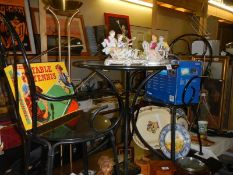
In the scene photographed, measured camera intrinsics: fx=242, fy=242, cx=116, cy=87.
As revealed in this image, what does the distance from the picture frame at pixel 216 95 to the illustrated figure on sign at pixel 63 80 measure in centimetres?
142

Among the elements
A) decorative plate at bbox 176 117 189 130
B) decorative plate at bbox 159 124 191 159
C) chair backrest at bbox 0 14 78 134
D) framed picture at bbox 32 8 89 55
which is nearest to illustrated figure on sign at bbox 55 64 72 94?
chair backrest at bbox 0 14 78 134

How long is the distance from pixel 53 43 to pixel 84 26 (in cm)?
39

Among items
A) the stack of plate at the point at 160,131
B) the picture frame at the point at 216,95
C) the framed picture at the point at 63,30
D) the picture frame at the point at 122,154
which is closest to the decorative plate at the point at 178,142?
the stack of plate at the point at 160,131

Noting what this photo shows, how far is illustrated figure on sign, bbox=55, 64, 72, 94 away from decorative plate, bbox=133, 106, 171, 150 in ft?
2.31

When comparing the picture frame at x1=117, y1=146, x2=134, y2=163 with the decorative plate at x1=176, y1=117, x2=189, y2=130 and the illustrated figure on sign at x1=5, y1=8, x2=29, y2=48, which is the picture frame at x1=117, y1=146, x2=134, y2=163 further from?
the illustrated figure on sign at x1=5, y1=8, x2=29, y2=48

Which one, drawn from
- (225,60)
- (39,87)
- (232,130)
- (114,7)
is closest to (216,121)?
(232,130)

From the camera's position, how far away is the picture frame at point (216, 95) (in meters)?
2.26

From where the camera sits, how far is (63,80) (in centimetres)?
130

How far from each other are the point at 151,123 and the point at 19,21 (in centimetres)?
122

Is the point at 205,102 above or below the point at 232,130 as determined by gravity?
above

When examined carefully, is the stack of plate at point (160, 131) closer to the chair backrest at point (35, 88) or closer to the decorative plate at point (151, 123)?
the decorative plate at point (151, 123)

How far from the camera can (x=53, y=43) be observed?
1.92m

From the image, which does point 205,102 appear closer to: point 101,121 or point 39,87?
point 101,121

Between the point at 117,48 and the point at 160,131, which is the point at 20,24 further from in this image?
the point at 160,131
